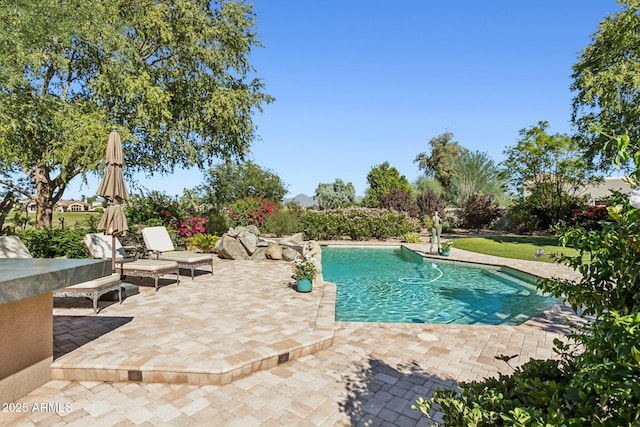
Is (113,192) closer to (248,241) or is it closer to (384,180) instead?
(248,241)

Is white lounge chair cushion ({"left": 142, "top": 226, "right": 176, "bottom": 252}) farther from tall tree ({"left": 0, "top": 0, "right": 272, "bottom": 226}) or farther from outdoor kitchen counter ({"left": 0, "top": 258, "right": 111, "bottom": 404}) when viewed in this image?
outdoor kitchen counter ({"left": 0, "top": 258, "right": 111, "bottom": 404})

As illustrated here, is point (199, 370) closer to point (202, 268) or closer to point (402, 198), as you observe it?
point (202, 268)

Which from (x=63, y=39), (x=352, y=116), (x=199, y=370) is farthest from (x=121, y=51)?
(x=352, y=116)

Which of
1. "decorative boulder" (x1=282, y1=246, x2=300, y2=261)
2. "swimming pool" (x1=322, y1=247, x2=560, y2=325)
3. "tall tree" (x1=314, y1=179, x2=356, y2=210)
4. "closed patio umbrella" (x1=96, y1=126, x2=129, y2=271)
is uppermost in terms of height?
"tall tree" (x1=314, y1=179, x2=356, y2=210)

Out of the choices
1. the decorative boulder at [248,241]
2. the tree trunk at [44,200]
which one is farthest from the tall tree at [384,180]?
the tree trunk at [44,200]

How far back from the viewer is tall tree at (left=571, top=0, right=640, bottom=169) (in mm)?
15836

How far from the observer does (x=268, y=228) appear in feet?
Answer: 61.9

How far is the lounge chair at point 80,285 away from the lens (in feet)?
18.3

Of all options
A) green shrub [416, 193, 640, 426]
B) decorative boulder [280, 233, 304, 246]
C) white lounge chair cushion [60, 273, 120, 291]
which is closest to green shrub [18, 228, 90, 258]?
white lounge chair cushion [60, 273, 120, 291]

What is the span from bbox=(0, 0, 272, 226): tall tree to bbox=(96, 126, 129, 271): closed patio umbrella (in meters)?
3.18

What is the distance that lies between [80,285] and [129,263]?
6.38ft

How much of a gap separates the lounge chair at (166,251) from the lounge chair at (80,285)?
7.72 ft

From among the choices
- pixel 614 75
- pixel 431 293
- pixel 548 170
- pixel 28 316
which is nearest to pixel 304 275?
pixel 431 293

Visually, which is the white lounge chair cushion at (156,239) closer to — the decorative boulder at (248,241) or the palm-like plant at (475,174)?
the decorative boulder at (248,241)
